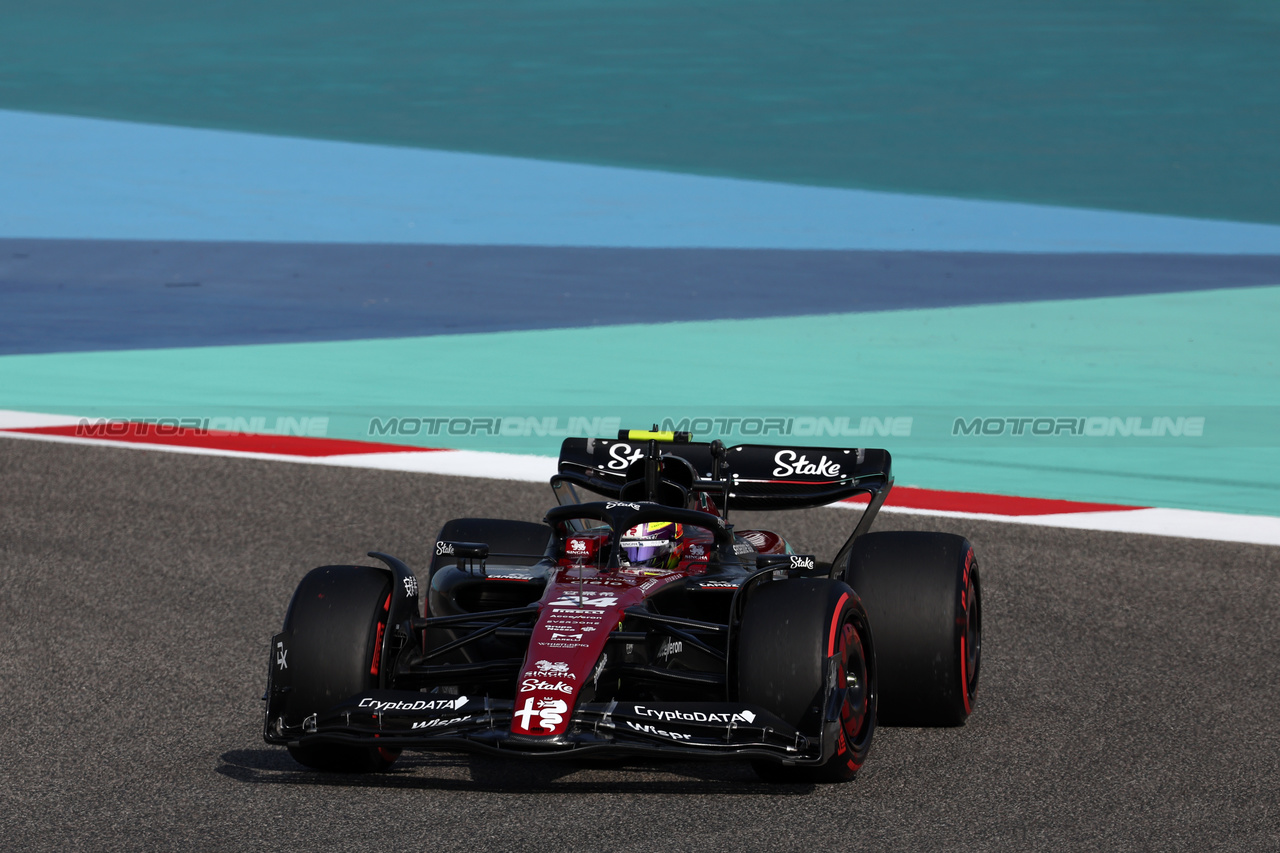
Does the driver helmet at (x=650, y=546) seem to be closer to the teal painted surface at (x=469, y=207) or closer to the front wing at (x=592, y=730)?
the front wing at (x=592, y=730)

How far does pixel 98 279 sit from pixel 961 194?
1112cm

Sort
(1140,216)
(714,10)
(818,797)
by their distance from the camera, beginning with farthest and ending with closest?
(714,10) → (1140,216) → (818,797)

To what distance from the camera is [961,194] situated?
78.2 feet

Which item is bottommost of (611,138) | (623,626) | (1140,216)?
(623,626)

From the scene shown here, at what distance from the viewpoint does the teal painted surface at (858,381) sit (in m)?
11.7

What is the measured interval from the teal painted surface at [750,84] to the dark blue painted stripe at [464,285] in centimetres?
479

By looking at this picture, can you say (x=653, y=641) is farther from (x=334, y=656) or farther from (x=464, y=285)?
(x=464, y=285)

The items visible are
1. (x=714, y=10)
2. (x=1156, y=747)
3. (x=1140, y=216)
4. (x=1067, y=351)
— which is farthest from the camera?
(x=714, y=10)

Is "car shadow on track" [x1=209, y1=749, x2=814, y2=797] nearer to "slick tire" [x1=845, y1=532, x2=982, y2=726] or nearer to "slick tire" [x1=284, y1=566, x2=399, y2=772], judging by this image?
"slick tire" [x1=284, y1=566, x2=399, y2=772]

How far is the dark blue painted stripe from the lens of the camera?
1628cm

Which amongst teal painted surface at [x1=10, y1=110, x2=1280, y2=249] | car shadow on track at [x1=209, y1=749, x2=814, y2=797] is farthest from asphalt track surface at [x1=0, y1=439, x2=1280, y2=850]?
teal painted surface at [x1=10, y1=110, x2=1280, y2=249]

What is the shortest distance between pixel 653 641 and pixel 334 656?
3.20ft

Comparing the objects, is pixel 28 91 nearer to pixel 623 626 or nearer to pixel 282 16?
pixel 282 16

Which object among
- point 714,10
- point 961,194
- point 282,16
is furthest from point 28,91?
point 961,194
